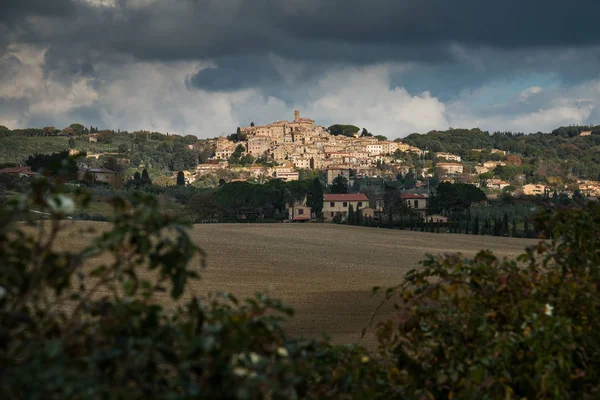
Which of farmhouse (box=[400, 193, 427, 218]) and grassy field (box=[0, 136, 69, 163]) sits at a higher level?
grassy field (box=[0, 136, 69, 163])

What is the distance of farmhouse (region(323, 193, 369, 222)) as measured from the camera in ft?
302

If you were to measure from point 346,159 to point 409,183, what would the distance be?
54.1m

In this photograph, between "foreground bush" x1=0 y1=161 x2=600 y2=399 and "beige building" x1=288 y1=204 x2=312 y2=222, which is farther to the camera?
"beige building" x1=288 y1=204 x2=312 y2=222

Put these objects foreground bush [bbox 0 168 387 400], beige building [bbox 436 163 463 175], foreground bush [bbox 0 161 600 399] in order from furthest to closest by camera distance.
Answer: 1. beige building [bbox 436 163 463 175]
2. foreground bush [bbox 0 161 600 399]
3. foreground bush [bbox 0 168 387 400]

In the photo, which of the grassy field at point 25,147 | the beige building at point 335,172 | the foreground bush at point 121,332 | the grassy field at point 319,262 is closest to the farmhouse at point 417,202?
the grassy field at point 319,262

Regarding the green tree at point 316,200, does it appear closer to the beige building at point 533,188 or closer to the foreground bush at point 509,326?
the beige building at point 533,188

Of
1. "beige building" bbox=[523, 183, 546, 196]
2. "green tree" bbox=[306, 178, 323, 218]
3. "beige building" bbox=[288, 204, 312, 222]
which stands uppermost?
"beige building" bbox=[523, 183, 546, 196]

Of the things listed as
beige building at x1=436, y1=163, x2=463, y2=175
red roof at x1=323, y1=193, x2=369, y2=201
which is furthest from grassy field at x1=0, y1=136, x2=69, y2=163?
beige building at x1=436, y1=163, x2=463, y2=175

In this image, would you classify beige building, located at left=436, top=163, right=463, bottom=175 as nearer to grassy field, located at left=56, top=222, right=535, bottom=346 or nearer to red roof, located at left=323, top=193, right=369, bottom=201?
red roof, located at left=323, top=193, right=369, bottom=201

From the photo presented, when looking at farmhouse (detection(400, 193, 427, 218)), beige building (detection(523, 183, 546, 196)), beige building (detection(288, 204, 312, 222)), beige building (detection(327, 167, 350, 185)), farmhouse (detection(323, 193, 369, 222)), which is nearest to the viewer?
beige building (detection(288, 204, 312, 222))

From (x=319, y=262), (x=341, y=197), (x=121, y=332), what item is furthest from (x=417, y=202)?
(x=121, y=332)

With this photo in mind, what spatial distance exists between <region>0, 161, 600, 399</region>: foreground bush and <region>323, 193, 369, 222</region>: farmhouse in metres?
85.2

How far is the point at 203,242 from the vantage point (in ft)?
162

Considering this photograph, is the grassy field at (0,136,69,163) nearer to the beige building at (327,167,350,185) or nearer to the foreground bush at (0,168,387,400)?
the beige building at (327,167,350,185)
